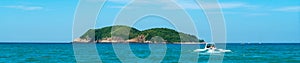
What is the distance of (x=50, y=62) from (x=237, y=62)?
17.5 meters

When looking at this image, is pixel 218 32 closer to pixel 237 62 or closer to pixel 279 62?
pixel 237 62

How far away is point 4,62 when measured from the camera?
54.0m

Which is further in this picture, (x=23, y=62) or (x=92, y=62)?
(x=23, y=62)

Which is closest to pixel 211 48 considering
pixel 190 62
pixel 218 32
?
pixel 190 62

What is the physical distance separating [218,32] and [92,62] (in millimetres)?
31975

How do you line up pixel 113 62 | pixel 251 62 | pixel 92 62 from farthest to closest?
pixel 251 62 → pixel 113 62 → pixel 92 62

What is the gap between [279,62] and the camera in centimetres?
5888

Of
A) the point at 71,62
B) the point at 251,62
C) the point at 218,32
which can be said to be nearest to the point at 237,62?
the point at 251,62

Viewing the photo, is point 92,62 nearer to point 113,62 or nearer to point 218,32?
point 113,62

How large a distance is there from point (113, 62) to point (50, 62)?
6.39m

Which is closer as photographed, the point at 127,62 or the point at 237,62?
the point at 127,62

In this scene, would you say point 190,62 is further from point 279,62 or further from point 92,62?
point 279,62

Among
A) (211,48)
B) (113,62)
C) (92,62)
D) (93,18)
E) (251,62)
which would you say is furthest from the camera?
(211,48)

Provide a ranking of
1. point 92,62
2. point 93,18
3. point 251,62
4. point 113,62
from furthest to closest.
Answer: point 251,62 < point 113,62 < point 92,62 < point 93,18
